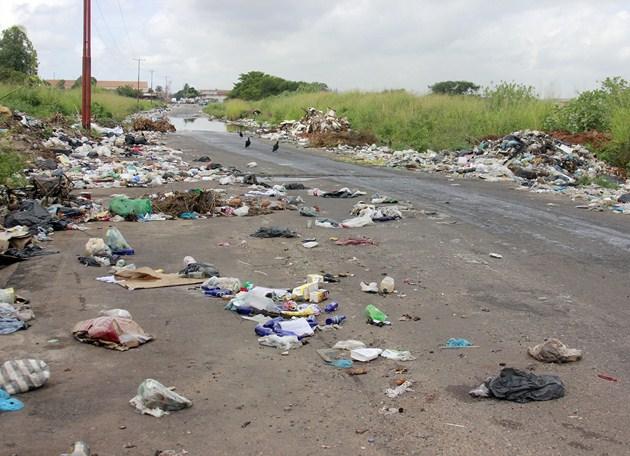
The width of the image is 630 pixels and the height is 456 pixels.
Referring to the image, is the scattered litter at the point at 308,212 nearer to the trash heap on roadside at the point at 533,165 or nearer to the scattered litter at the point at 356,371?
the trash heap on roadside at the point at 533,165

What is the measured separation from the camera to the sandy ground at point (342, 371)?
3062 millimetres

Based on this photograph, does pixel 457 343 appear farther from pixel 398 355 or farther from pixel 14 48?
pixel 14 48

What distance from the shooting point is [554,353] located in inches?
159

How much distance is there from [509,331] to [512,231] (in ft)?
13.4

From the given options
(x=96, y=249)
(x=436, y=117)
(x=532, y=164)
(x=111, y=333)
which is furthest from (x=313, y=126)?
(x=111, y=333)

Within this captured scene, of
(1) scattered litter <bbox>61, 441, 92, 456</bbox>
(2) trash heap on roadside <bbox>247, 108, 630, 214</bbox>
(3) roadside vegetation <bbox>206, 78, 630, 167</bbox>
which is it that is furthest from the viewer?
(3) roadside vegetation <bbox>206, 78, 630, 167</bbox>

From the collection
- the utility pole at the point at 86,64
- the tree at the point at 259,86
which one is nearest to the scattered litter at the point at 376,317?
the utility pole at the point at 86,64

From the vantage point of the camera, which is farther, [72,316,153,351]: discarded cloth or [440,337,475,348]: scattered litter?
[440,337,475,348]: scattered litter

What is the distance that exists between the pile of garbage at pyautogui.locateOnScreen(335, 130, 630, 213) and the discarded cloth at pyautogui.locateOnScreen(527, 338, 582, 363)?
26.1 feet

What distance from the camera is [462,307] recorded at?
521 cm

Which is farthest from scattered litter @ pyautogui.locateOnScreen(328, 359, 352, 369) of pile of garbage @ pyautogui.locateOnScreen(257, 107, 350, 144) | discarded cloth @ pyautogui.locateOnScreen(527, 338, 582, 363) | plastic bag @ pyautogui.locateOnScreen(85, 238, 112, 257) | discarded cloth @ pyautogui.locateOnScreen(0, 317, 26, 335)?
pile of garbage @ pyautogui.locateOnScreen(257, 107, 350, 144)

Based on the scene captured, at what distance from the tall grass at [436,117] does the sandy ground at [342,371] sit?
15438mm

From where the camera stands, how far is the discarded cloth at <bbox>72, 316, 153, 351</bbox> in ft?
13.8

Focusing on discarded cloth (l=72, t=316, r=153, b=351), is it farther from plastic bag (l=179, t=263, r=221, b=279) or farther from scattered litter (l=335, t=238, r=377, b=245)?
scattered litter (l=335, t=238, r=377, b=245)
